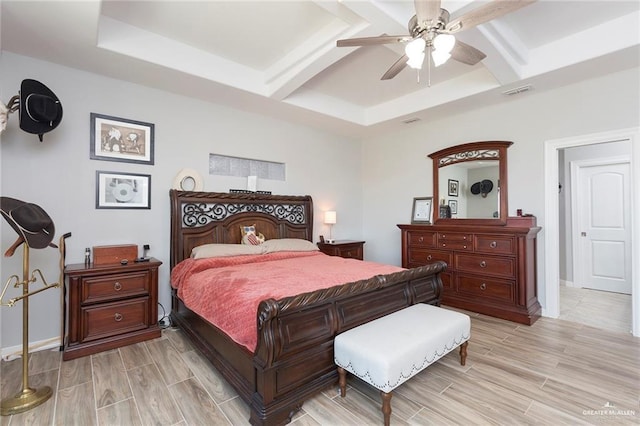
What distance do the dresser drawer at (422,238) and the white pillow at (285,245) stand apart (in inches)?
59.8

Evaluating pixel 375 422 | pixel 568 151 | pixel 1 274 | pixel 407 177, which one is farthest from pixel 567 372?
pixel 1 274

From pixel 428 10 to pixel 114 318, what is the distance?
360 centimetres

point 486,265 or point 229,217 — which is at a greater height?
point 229,217

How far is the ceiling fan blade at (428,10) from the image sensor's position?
1.72 meters

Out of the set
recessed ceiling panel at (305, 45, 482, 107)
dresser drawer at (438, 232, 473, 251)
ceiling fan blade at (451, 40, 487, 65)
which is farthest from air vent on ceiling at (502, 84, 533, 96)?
dresser drawer at (438, 232, 473, 251)

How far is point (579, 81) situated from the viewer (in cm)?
339

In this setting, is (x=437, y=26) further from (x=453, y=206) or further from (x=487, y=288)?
(x=487, y=288)

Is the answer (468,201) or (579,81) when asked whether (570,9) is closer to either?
(579,81)

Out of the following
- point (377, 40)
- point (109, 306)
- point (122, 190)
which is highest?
point (377, 40)

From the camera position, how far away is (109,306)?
2.82 metres

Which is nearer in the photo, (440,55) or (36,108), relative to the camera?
(440,55)

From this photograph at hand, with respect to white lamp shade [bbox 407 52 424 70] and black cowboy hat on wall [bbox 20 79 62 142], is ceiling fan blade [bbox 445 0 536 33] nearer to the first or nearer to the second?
white lamp shade [bbox 407 52 424 70]

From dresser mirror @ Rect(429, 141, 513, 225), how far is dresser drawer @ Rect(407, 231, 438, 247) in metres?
0.36

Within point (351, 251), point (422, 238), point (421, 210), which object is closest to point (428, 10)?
point (422, 238)
